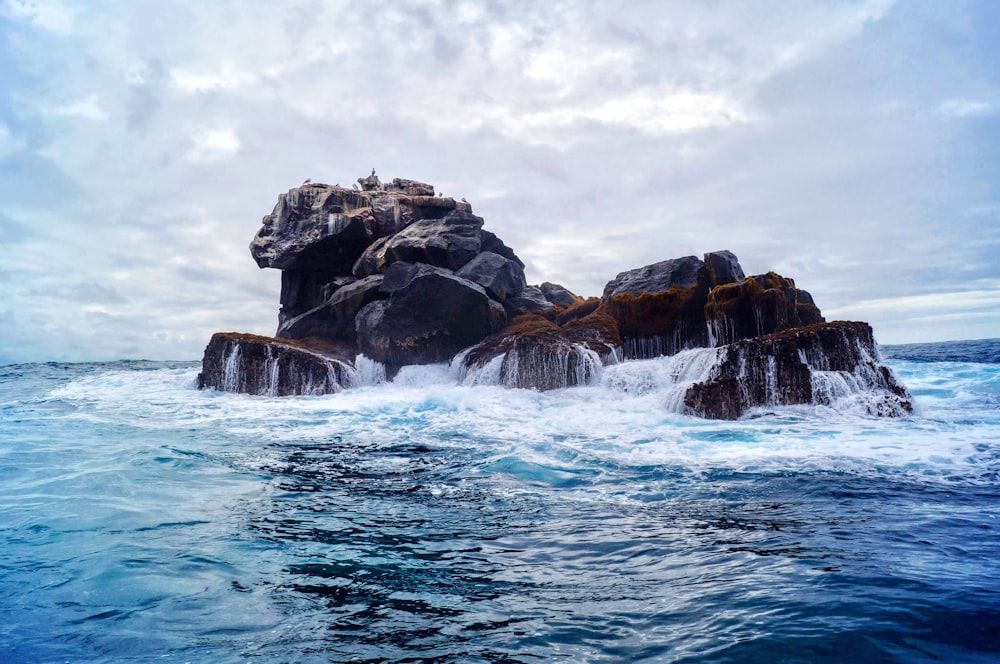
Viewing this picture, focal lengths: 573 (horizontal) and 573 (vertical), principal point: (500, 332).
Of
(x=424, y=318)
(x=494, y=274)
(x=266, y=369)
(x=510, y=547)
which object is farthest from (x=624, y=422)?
(x=266, y=369)

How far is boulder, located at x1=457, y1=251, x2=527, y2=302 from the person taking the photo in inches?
977

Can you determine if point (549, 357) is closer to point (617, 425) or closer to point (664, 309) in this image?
point (664, 309)

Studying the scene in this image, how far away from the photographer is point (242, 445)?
10.1 metres

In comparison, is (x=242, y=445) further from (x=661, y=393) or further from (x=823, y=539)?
(x=661, y=393)

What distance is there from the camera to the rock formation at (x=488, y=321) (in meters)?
13.3

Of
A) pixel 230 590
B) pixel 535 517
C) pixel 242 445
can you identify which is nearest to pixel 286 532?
pixel 230 590

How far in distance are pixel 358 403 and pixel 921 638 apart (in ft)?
49.4

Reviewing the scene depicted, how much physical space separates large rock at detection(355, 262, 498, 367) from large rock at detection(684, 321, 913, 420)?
35.8 feet

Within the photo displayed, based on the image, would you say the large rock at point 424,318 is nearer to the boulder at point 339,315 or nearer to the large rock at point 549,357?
the boulder at point 339,315

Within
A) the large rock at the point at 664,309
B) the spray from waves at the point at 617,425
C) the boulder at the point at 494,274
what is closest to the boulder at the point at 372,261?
the boulder at the point at 494,274

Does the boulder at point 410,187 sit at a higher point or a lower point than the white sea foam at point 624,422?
higher

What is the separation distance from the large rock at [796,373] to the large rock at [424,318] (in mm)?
10911

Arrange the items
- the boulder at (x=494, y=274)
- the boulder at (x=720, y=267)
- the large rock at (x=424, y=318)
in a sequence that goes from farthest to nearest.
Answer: the boulder at (x=494, y=274) → the large rock at (x=424, y=318) → the boulder at (x=720, y=267)

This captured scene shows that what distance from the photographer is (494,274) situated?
82.2 feet
